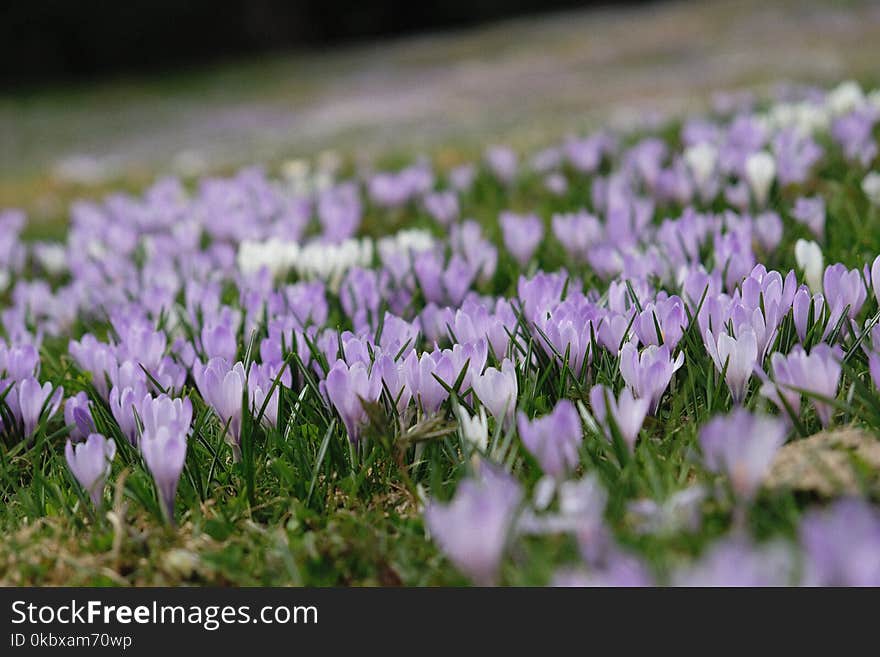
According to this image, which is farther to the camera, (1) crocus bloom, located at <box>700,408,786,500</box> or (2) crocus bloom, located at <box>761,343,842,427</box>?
(2) crocus bloom, located at <box>761,343,842,427</box>

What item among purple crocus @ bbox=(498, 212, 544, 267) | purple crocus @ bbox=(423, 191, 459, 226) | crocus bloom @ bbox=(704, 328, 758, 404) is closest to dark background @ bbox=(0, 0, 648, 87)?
purple crocus @ bbox=(423, 191, 459, 226)

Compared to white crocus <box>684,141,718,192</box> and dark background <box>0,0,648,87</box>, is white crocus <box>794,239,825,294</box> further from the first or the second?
dark background <box>0,0,648,87</box>

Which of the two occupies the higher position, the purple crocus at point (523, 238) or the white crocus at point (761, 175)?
the white crocus at point (761, 175)

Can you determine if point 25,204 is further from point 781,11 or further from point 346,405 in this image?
point 781,11

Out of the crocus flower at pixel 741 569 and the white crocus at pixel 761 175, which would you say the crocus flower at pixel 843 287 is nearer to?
the crocus flower at pixel 741 569

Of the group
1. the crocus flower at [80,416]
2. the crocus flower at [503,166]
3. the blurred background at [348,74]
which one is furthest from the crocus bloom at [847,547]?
the blurred background at [348,74]

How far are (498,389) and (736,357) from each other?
408 millimetres

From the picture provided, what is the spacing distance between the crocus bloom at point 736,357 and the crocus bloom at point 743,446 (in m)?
0.44

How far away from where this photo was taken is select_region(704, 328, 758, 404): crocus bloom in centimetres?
157

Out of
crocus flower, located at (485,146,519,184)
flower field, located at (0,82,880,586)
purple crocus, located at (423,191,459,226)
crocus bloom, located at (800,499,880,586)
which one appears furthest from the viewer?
crocus flower, located at (485,146,519,184)

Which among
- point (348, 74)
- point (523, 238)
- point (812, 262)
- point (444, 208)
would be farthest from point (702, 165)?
point (348, 74)

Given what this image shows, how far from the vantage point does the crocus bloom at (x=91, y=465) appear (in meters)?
1.57

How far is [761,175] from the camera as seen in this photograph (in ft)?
10.3

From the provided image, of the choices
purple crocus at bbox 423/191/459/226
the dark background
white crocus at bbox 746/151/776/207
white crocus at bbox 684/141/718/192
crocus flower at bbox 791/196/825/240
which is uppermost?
the dark background
